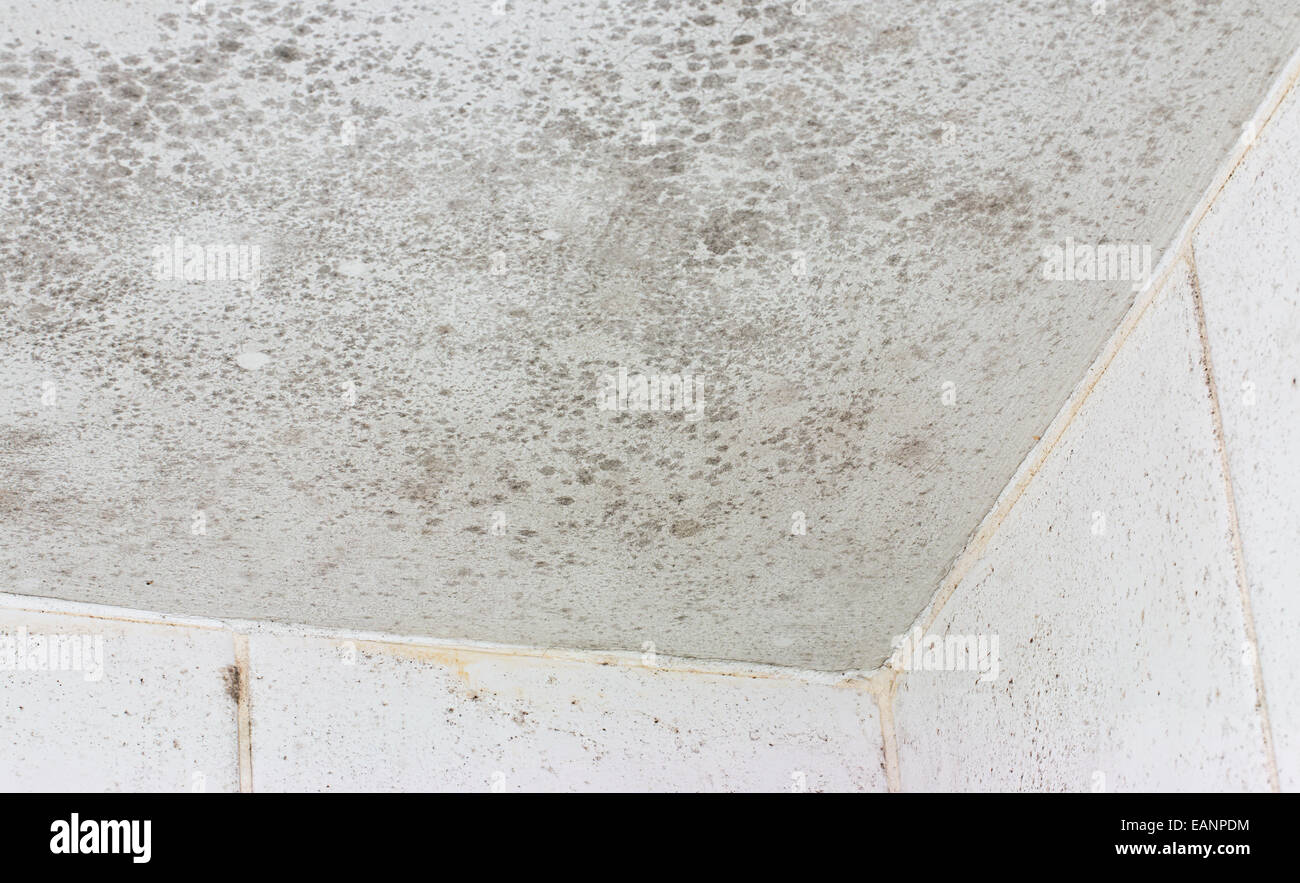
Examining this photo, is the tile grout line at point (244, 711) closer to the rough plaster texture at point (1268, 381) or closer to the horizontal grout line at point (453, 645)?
the horizontal grout line at point (453, 645)

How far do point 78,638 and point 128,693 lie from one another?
132 millimetres

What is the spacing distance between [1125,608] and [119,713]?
1631 mm

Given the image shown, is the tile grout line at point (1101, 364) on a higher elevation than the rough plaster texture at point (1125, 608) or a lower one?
higher

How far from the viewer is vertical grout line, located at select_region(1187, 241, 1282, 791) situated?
49.1 inches

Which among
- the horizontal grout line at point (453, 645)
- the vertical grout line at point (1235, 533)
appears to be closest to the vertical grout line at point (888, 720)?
the horizontal grout line at point (453, 645)

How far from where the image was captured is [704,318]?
1479 millimetres

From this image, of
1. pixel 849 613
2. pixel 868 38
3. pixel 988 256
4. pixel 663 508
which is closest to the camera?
pixel 868 38

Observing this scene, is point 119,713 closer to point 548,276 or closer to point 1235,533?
point 548,276

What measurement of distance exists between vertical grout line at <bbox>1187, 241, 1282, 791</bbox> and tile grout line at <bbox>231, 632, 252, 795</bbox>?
5.15ft

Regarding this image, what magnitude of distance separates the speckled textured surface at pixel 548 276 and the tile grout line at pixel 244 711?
3.6 inches

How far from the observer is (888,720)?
2.37m

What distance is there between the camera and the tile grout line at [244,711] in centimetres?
197
